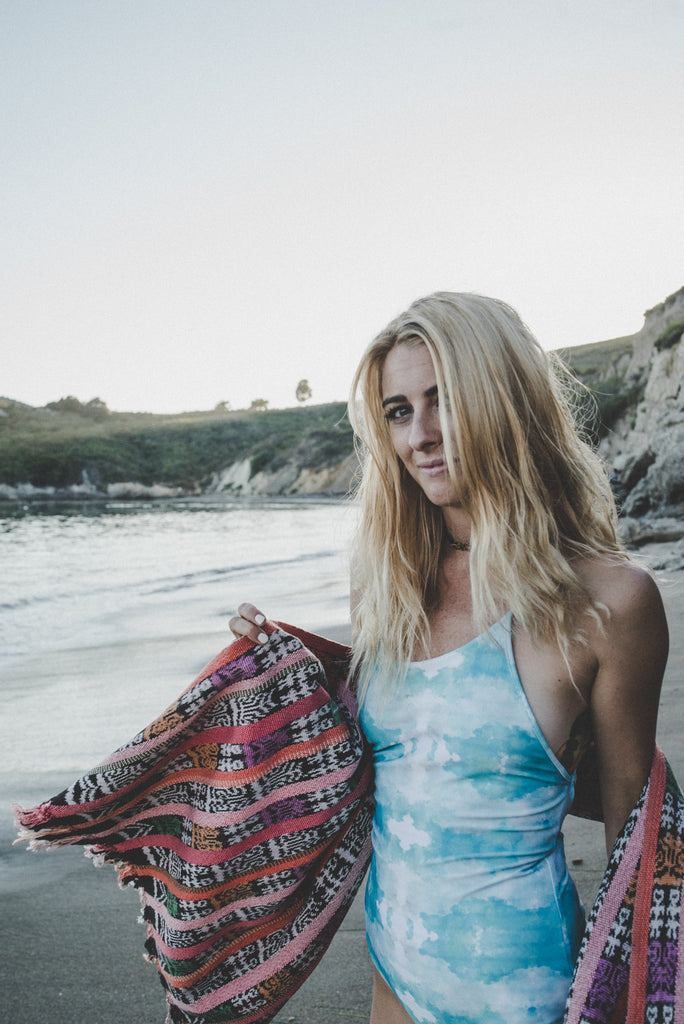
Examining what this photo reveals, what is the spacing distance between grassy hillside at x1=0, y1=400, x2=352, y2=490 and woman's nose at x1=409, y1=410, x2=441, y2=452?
58377 millimetres

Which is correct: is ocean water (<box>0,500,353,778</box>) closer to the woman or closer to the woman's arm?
the woman

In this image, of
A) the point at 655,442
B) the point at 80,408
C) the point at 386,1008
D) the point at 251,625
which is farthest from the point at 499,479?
the point at 80,408

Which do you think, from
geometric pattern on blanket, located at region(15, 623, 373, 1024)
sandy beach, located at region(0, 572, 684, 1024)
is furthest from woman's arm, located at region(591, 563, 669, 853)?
sandy beach, located at region(0, 572, 684, 1024)

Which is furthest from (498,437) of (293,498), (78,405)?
(78,405)

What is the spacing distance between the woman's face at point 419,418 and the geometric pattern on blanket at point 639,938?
0.85 metres

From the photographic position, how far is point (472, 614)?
1.70 meters

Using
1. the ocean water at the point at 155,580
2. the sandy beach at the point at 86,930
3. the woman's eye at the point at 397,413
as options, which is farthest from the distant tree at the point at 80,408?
the woman's eye at the point at 397,413

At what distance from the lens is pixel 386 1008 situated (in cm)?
166

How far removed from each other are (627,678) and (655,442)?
51.3ft

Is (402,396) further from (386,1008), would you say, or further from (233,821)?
(386,1008)

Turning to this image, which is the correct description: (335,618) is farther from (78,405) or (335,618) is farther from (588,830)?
(78,405)

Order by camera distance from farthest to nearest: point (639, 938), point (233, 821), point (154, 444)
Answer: point (154, 444) < point (233, 821) < point (639, 938)

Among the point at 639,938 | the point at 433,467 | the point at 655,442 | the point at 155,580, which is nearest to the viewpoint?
the point at 639,938

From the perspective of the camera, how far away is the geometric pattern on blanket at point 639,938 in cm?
132
